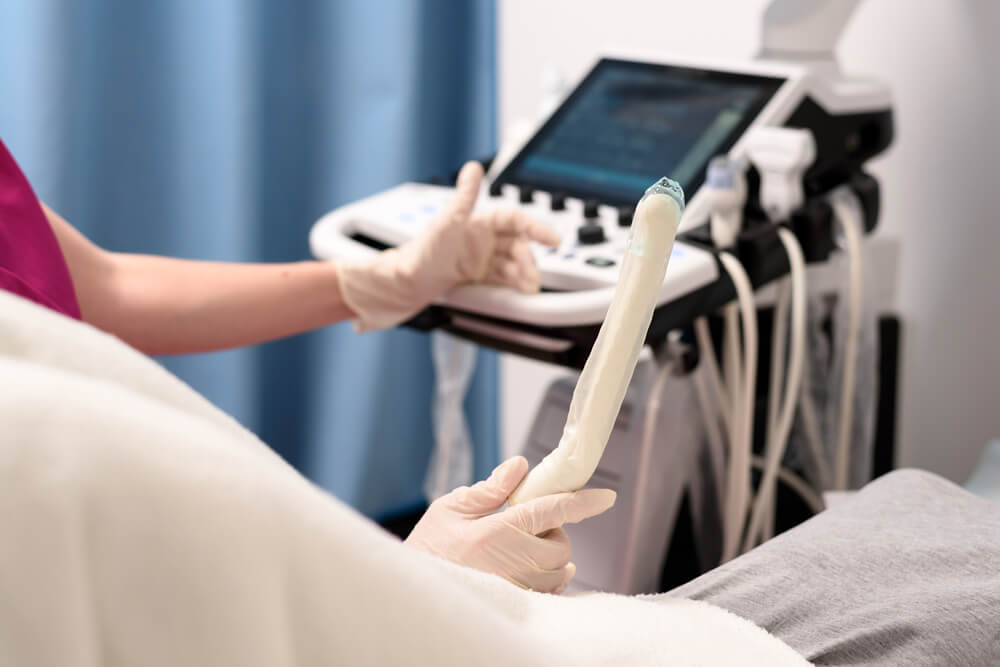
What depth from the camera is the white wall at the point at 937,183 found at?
1551 mm

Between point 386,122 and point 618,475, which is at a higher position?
point 386,122

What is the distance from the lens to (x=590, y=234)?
1194 mm

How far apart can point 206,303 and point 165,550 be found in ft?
2.95

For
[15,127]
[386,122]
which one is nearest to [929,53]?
[386,122]

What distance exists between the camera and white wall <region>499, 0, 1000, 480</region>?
1551 mm

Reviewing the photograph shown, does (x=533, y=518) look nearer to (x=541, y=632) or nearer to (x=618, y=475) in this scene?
(x=541, y=632)

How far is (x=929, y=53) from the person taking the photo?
5.18 feet

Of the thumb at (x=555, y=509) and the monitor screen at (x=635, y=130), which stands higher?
the monitor screen at (x=635, y=130)

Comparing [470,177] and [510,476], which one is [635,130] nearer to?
[470,177]

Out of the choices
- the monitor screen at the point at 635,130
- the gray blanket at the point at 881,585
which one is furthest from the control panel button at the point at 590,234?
the gray blanket at the point at 881,585

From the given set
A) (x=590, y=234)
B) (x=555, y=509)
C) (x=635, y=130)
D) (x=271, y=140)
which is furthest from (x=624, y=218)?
(x=271, y=140)

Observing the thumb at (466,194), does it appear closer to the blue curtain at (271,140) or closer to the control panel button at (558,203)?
the control panel button at (558,203)

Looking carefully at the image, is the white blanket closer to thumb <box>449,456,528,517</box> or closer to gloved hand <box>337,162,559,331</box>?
thumb <box>449,456,528,517</box>

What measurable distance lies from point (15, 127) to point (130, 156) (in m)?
0.19
